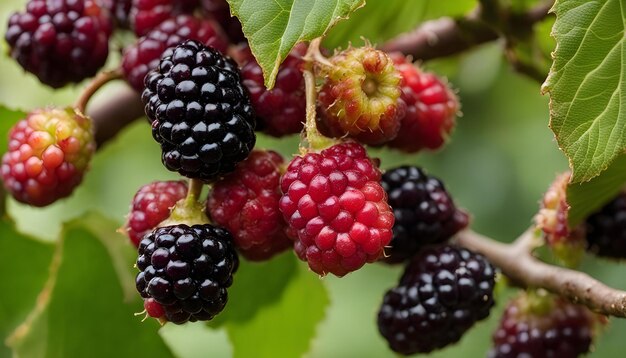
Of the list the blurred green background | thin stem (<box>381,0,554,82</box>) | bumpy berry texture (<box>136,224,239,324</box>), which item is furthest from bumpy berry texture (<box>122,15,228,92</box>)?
the blurred green background

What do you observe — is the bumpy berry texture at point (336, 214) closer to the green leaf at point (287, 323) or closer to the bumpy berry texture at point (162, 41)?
the bumpy berry texture at point (162, 41)

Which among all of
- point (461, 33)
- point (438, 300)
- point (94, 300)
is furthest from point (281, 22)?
point (94, 300)

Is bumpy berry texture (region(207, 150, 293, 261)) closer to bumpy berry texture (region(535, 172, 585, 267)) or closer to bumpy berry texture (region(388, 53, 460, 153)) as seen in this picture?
bumpy berry texture (region(388, 53, 460, 153))

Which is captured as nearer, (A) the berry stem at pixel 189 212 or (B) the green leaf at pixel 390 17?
(A) the berry stem at pixel 189 212

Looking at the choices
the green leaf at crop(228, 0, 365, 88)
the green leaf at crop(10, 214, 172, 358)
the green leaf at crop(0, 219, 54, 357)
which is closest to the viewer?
the green leaf at crop(228, 0, 365, 88)

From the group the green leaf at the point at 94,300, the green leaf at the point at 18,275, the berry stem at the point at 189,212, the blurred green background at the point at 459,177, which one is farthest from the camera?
the blurred green background at the point at 459,177

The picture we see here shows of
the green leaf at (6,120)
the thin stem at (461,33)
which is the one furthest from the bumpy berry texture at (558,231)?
the green leaf at (6,120)

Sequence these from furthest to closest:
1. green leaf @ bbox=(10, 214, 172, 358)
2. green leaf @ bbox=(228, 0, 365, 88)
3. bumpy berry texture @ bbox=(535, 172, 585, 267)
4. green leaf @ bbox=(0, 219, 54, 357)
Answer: green leaf @ bbox=(0, 219, 54, 357) → green leaf @ bbox=(10, 214, 172, 358) → bumpy berry texture @ bbox=(535, 172, 585, 267) → green leaf @ bbox=(228, 0, 365, 88)
